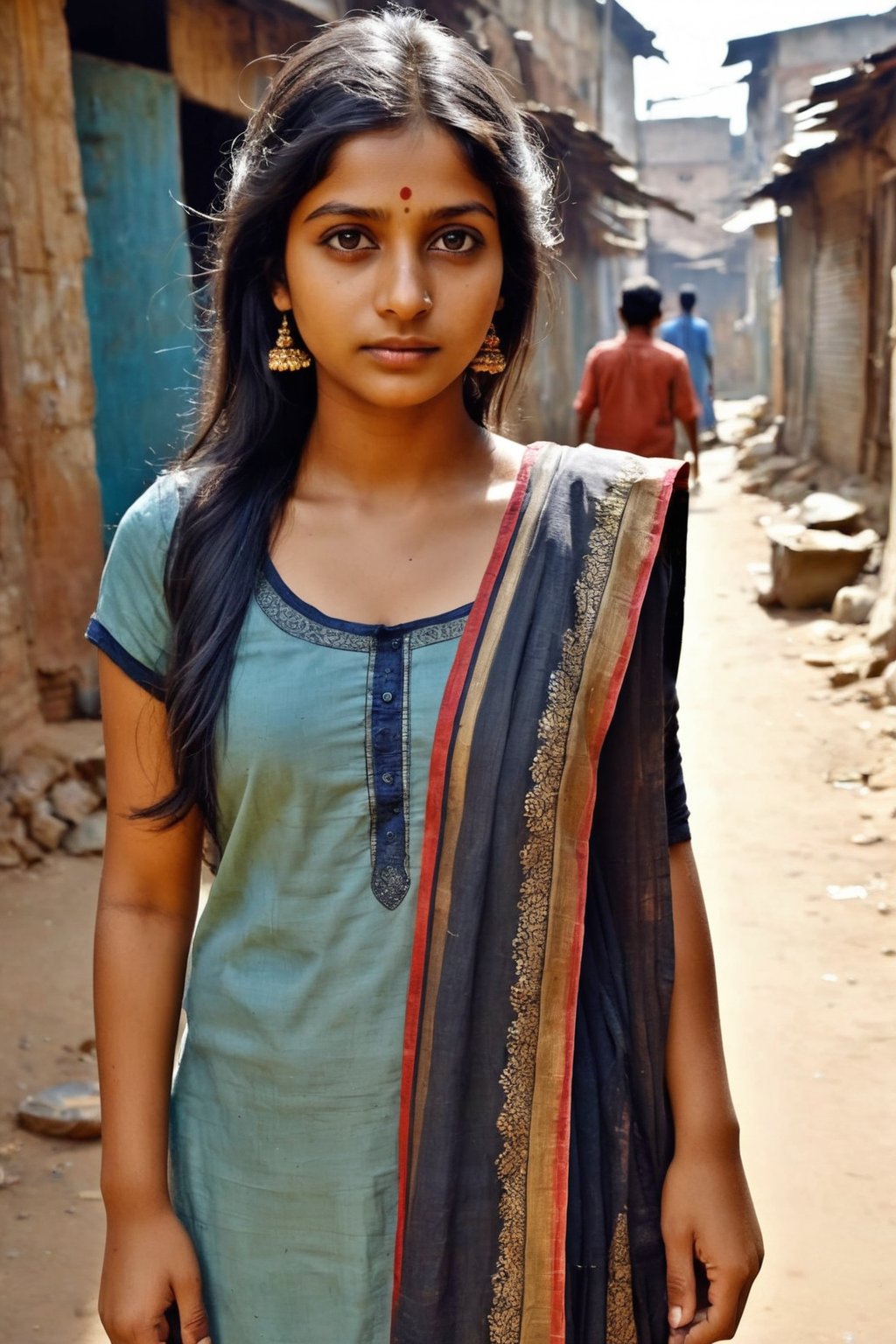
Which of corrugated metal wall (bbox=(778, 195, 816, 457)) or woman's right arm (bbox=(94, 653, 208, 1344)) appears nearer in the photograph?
woman's right arm (bbox=(94, 653, 208, 1344))

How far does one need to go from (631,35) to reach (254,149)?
22785 mm

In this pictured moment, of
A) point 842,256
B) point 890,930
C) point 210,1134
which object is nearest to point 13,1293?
point 210,1134

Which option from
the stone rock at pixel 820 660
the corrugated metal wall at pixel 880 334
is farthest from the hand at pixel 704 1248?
the corrugated metal wall at pixel 880 334

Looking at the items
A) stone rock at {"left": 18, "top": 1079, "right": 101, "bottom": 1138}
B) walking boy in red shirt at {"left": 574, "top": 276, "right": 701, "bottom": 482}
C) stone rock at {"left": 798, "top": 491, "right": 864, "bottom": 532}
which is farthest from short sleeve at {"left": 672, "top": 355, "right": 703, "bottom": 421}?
stone rock at {"left": 18, "top": 1079, "right": 101, "bottom": 1138}

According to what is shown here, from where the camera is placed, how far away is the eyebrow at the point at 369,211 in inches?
52.4

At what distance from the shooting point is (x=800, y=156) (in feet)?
40.2

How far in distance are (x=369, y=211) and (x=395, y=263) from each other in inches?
2.3

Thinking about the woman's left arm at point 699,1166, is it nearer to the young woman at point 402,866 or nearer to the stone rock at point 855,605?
the young woman at point 402,866

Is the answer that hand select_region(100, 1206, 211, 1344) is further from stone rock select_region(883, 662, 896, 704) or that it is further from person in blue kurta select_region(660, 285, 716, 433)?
person in blue kurta select_region(660, 285, 716, 433)

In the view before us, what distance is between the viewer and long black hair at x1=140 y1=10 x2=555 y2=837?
52.6 inches

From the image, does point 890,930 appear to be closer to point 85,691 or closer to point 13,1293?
point 13,1293

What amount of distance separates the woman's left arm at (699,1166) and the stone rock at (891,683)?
5006 millimetres

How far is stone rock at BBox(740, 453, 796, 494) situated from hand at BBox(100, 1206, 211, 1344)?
41.8 ft

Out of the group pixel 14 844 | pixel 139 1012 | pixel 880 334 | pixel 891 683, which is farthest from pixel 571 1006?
pixel 880 334
